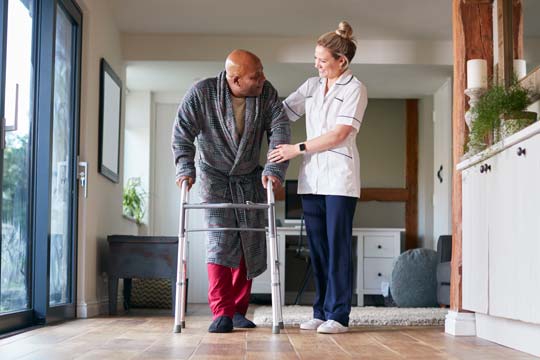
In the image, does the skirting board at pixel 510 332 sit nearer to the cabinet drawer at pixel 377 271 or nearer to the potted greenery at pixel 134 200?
the cabinet drawer at pixel 377 271

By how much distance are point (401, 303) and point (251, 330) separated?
124 inches

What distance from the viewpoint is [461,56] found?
3877mm

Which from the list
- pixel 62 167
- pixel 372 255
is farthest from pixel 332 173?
pixel 372 255

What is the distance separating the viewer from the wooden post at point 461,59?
3781mm

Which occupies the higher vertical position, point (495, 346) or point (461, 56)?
point (461, 56)

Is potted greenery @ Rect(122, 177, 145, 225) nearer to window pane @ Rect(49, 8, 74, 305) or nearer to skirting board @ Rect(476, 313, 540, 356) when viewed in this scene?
window pane @ Rect(49, 8, 74, 305)

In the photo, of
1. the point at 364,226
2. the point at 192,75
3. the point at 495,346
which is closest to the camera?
the point at 495,346

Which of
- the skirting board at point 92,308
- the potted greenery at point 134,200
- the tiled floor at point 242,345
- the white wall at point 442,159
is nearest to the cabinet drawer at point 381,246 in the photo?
the white wall at point 442,159

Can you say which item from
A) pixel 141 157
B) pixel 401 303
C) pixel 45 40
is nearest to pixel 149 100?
pixel 141 157

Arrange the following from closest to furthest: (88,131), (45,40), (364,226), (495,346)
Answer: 1. (495,346)
2. (45,40)
3. (88,131)
4. (364,226)

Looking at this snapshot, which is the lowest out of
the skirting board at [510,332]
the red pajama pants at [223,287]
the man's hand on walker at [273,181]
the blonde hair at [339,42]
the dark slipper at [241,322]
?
the dark slipper at [241,322]

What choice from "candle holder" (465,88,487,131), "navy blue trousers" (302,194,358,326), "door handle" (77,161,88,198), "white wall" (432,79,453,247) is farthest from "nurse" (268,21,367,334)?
"white wall" (432,79,453,247)

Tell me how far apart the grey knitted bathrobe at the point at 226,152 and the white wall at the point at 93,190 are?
1547 mm

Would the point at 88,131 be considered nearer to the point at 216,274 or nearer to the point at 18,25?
the point at 18,25
